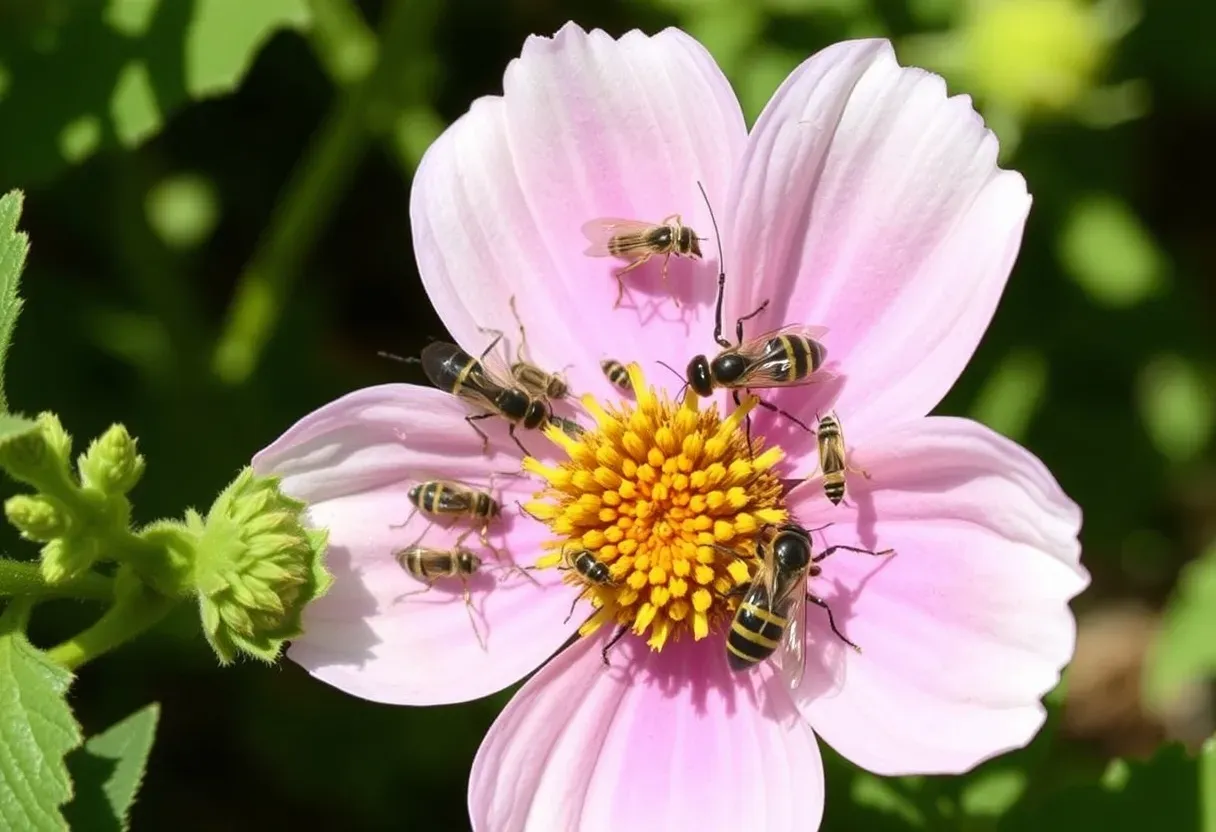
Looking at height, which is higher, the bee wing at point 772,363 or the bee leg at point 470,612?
the bee wing at point 772,363

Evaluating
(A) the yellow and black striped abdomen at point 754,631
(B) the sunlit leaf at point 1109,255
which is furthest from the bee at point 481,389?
(B) the sunlit leaf at point 1109,255

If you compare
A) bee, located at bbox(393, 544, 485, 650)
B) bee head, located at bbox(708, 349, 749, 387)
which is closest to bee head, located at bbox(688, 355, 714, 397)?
bee head, located at bbox(708, 349, 749, 387)

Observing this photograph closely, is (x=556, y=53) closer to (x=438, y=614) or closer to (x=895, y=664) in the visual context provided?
(x=438, y=614)

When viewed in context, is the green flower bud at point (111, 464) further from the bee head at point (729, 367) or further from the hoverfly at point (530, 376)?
the bee head at point (729, 367)

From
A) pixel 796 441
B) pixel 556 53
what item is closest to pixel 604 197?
pixel 556 53

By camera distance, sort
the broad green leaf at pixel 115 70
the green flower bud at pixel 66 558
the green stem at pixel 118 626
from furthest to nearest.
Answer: the broad green leaf at pixel 115 70 → the green stem at pixel 118 626 → the green flower bud at pixel 66 558
